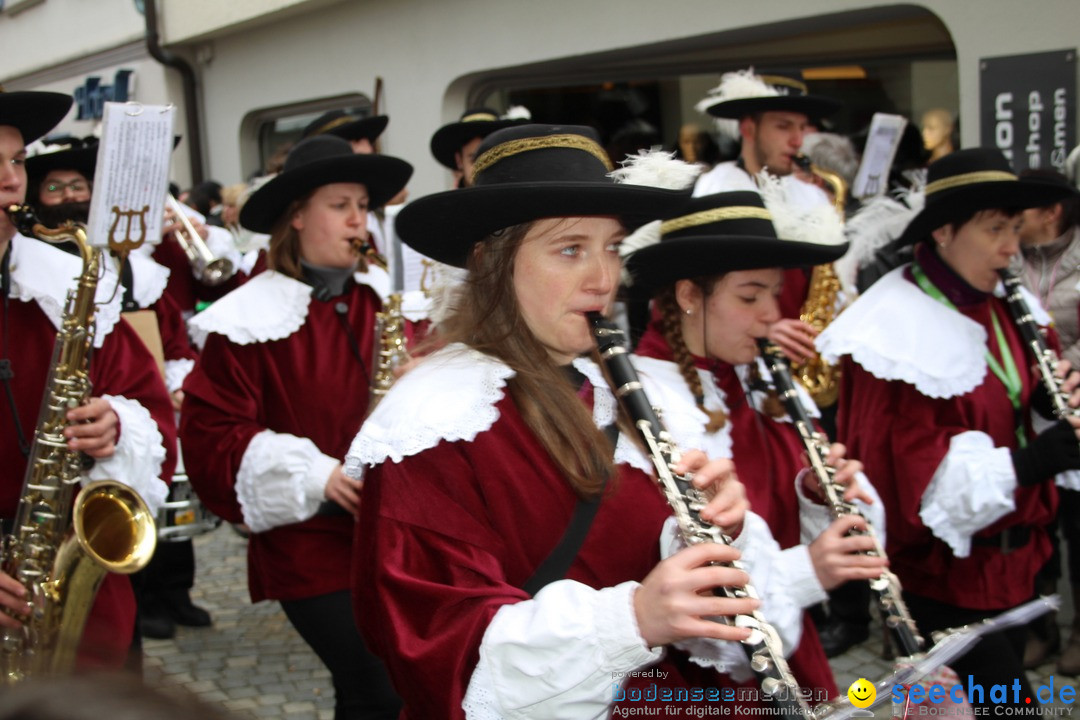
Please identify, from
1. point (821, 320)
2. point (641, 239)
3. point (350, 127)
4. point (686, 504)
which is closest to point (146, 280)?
Answer: point (350, 127)

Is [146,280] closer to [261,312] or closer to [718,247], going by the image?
[261,312]

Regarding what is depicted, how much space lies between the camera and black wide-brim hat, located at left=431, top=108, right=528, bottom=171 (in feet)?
18.5

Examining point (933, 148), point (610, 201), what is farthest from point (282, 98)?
point (610, 201)

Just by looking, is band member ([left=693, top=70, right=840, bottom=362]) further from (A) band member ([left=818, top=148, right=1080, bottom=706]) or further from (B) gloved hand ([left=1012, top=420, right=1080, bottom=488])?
(B) gloved hand ([left=1012, top=420, right=1080, bottom=488])

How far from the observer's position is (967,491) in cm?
329

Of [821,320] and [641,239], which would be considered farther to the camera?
[821,320]

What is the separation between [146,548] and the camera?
3.21m

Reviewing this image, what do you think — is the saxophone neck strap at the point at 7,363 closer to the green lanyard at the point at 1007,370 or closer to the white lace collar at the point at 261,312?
the white lace collar at the point at 261,312

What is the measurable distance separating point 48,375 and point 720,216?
2.14 meters

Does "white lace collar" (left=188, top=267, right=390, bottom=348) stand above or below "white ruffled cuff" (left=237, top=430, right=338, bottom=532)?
above

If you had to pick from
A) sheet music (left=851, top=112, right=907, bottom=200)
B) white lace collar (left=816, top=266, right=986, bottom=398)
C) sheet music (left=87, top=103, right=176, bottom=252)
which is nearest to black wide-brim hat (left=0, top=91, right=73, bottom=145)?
sheet music (left=87, top=103, right=176, bottom=252)

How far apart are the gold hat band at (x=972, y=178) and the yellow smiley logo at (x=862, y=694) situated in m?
2.10

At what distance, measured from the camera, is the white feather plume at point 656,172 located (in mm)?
2383

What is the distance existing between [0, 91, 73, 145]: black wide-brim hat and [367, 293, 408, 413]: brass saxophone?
1.24m
